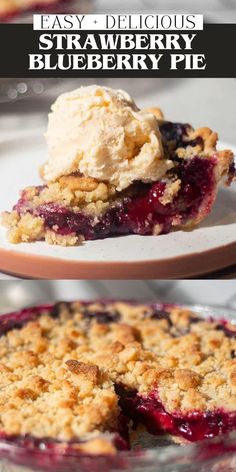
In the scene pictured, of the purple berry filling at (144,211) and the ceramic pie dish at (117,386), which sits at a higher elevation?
the purple berry filling at (144,211)

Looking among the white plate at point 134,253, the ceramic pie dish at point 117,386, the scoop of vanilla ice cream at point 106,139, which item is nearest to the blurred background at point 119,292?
the ceramic pie dish at point 117,386

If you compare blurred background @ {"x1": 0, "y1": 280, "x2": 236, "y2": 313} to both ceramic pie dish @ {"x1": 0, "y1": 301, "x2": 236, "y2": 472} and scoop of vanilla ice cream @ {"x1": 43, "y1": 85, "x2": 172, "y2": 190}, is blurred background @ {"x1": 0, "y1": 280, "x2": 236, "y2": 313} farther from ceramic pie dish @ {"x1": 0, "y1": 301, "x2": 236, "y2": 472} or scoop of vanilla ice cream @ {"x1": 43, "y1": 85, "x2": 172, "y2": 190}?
scoop of vanilla ice cream @ {"x1": 43, "y1": 85, "x2": 172, "y2": 190}

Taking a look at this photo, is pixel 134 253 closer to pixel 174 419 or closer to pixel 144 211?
pixel 144 211

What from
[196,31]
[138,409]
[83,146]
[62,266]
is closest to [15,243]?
[62,266]

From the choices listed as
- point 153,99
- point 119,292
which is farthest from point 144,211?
point 119,292

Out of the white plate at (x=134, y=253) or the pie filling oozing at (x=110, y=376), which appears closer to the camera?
the pie filling oozing at (x=110, y=376)

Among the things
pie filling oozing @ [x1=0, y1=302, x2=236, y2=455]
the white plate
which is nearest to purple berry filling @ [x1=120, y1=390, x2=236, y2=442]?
pie filling oozing @ [x1=0, y1=302, x2=236, y2=455]

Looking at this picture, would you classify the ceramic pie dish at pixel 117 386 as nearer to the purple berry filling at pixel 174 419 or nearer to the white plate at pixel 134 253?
the purple berry filling at pixel 174 419
